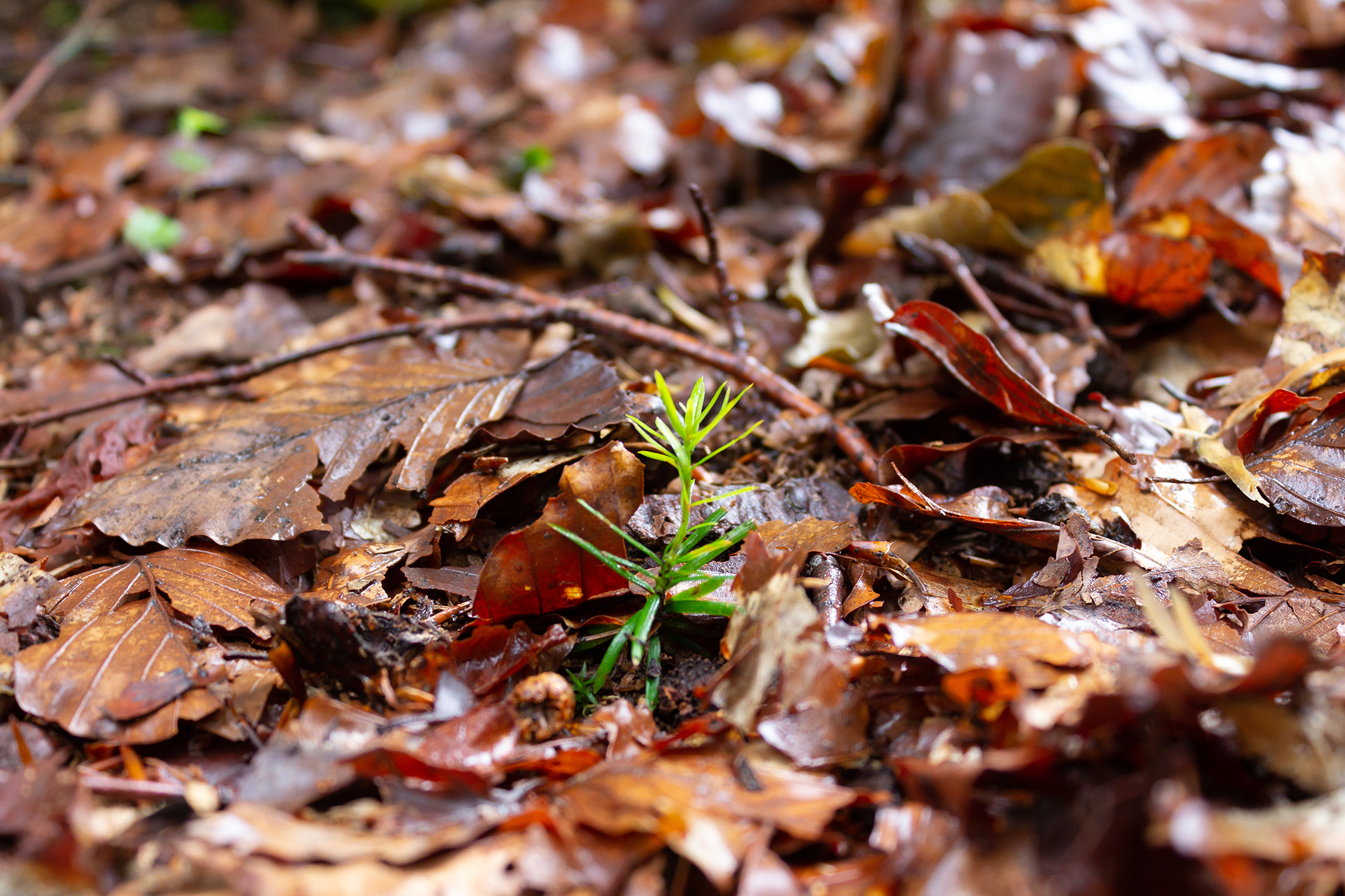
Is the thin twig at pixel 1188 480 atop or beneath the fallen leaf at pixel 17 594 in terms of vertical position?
beneath

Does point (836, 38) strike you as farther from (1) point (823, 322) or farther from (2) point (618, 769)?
(2) point (618, 769)

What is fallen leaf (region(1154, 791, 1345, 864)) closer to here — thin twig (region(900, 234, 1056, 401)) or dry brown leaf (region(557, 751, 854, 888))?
dry brown leaf (region(557, 751, 854, 888))

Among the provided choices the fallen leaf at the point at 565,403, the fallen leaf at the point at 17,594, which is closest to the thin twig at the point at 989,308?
the fallen leaf at the point at 565,403

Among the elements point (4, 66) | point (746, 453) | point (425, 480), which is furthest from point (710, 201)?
point (4, 66)

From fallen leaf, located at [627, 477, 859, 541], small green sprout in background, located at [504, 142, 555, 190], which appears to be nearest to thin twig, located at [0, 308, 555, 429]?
fallen leaf, located at [627, 477, 859, 541]

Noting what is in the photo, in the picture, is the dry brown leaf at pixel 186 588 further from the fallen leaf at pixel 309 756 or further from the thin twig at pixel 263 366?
the thin twig at pixel 263 366

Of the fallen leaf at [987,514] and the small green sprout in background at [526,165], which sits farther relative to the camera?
the small green sprout in background at [526,165]
